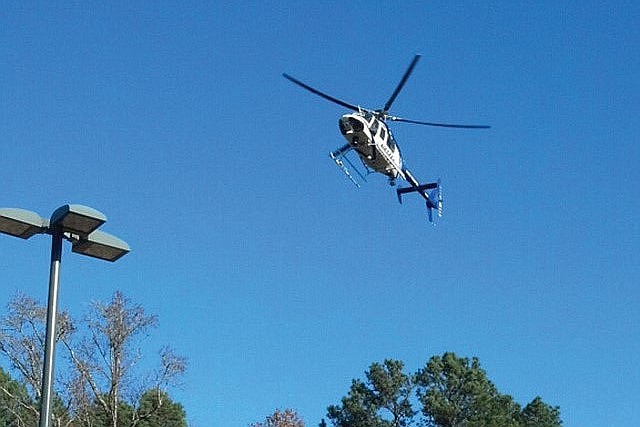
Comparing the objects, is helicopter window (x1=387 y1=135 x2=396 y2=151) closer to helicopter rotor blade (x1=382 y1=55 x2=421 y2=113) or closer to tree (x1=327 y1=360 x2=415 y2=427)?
helicopter rotor blade (x1=382 y1=55 x2=421 y2=113)

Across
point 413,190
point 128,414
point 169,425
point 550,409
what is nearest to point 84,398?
point 128,414

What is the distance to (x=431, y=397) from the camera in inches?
2222

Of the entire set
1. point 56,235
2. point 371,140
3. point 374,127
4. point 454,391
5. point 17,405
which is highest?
point 454,391

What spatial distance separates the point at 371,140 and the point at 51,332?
20086 millimetres

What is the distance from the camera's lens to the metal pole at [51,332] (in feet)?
27.7

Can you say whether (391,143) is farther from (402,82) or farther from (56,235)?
(56,235)

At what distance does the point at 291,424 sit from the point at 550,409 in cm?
1642

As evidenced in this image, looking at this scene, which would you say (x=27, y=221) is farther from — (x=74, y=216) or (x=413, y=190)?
(x=413, y=190)

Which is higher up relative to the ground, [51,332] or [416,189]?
[416,189]

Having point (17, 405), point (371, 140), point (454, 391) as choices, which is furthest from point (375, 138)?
point (454, 391)

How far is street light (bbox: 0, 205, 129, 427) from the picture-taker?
8672 millimetres

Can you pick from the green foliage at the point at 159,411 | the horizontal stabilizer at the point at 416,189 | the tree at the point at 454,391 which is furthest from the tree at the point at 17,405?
the tree at the point at 454,391

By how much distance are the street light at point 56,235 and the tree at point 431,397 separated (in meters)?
47.0

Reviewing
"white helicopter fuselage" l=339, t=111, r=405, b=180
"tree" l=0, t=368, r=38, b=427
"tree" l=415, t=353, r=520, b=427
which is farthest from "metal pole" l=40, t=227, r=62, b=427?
"tree" l=415, t=353, r=520, b=427
